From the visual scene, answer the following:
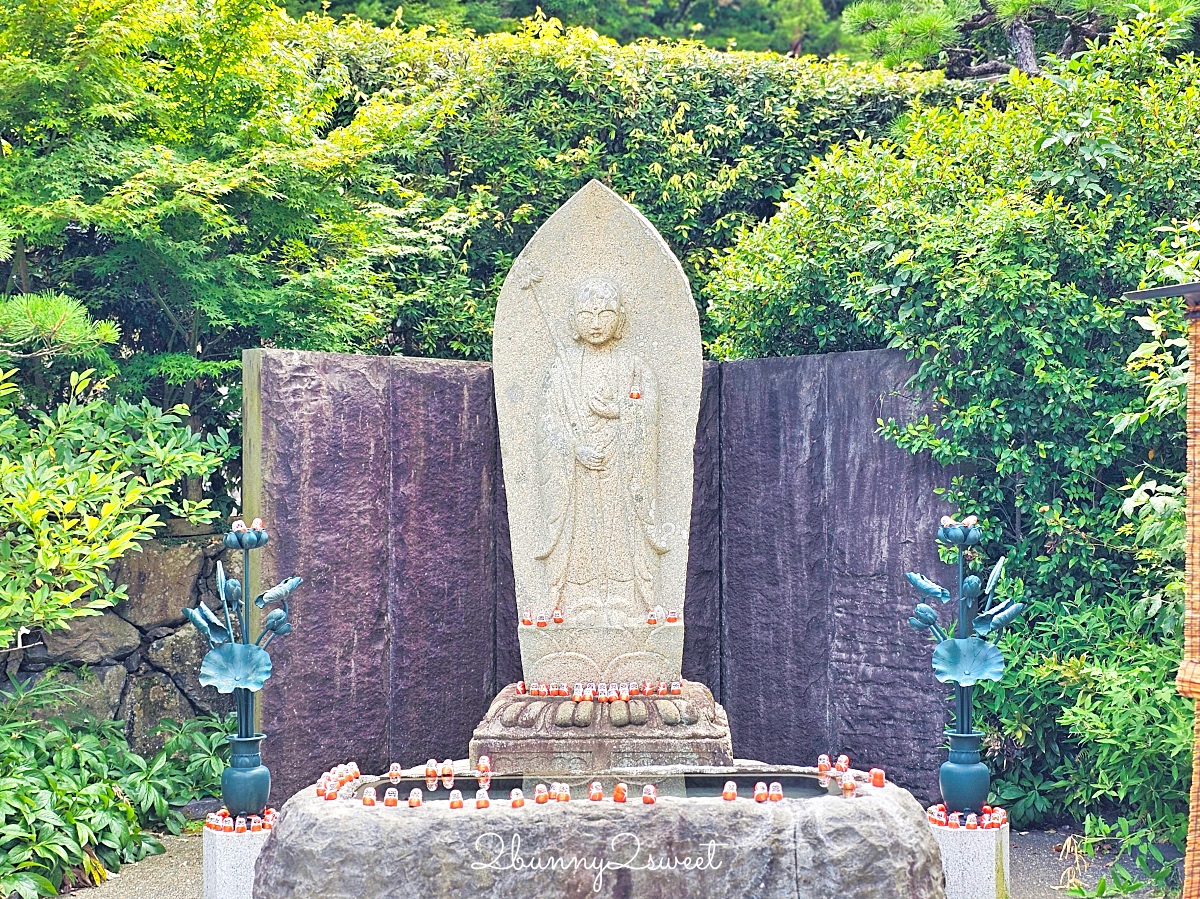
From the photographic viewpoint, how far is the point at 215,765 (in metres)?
6.41

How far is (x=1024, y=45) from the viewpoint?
8727 millimetres

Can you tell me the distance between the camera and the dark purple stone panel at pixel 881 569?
6129 mm

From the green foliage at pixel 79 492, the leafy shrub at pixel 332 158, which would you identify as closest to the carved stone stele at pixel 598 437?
the leafy shrub at pixel 332 158

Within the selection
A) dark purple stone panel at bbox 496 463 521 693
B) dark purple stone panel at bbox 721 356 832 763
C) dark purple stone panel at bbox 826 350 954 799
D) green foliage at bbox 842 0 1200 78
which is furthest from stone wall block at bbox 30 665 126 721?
green foliage at bbox 842 0 1200 78

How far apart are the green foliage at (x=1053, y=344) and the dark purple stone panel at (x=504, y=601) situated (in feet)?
6.78

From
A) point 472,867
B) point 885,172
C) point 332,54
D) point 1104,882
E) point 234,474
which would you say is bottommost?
point 1104,882

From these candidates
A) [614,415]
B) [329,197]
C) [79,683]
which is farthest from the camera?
[329,197]

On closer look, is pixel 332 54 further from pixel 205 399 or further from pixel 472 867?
pixel 472 867

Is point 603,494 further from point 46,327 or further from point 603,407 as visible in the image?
point 46,327

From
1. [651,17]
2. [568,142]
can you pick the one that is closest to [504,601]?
[568,142]

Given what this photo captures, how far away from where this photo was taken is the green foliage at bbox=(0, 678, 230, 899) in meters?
5.29

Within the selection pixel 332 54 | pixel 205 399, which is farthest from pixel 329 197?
pixel 332 54

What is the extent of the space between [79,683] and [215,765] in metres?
0.77

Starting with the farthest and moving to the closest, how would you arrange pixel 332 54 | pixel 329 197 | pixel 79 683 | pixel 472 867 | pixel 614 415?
pixel 332 54, pixel 329 197, pixel 79 683, pixel 614 415, pixel 472 867
